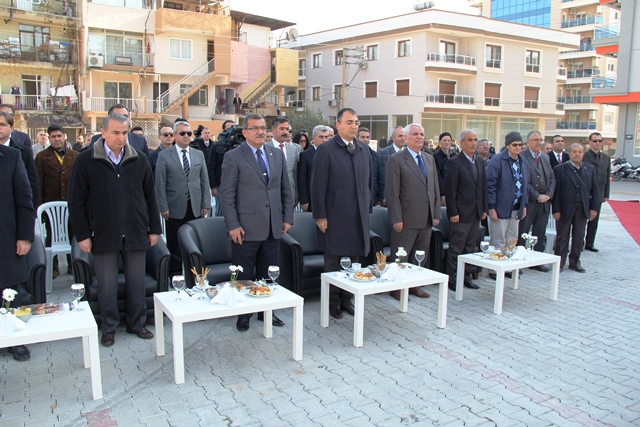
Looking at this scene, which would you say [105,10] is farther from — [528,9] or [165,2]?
[528,9]

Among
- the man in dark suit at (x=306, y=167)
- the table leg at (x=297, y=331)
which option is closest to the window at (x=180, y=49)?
Answer: the man in dark suit at (x=306, y=167)

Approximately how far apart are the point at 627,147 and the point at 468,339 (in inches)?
1016

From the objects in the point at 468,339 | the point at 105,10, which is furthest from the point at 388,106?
the point at 468,339

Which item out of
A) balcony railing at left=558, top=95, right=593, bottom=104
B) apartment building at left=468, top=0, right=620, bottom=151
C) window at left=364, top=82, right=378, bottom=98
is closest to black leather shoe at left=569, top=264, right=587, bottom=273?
window at left=364, top=82, right=378, bottom=98

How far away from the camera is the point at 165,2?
31.3 m

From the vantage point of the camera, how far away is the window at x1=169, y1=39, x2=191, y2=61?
30.3 m

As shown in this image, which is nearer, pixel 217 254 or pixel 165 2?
pixel 217 254

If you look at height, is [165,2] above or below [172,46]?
above

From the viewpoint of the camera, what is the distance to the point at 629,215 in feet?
45.6

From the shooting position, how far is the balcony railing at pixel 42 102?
27.1m

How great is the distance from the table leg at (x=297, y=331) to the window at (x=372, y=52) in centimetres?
3381

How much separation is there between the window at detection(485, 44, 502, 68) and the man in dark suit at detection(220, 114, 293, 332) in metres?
34.2

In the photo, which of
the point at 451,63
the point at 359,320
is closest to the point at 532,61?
the point at 451,63

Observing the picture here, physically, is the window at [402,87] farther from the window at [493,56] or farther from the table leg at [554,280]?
the table leg at [554,280]
